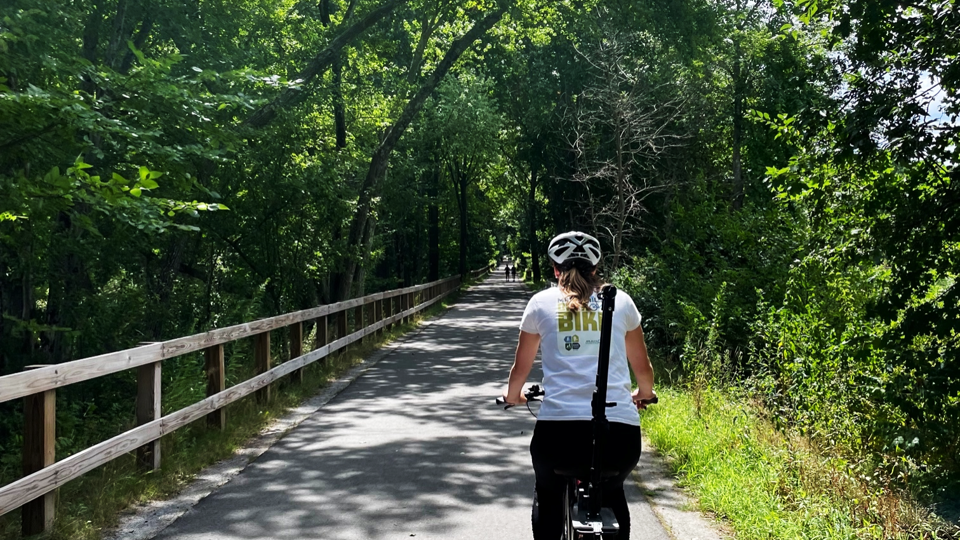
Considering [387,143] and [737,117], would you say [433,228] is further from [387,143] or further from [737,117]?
[387,143]

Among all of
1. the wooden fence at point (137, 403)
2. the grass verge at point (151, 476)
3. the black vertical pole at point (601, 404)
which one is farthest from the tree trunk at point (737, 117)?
the black vertical pole at point (601, 404)

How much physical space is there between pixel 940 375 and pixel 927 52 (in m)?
2.12

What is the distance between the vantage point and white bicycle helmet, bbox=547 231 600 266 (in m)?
3.67

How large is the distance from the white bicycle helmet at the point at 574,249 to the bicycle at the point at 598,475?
0.33 m

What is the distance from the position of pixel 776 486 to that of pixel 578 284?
328 centimetres

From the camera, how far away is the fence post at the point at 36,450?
5.20 m

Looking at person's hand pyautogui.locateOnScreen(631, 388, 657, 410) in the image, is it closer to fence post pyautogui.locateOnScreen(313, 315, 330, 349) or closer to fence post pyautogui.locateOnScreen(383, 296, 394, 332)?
fence post pyautogui.locateOnScreen(313, 315, 330, 349)

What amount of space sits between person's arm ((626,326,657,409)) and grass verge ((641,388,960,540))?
1.90 meters

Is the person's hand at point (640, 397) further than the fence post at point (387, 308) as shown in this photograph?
No

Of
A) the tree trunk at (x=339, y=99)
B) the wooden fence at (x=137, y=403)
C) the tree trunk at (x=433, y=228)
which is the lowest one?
the wooden fence at (x=137, y=403)

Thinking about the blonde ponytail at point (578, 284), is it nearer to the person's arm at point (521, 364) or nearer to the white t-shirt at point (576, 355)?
the white t-shirt at point (576, 355)

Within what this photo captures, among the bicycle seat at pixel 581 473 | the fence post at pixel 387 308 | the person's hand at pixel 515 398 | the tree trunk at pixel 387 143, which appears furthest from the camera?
the tree trunk at pixel 387 143

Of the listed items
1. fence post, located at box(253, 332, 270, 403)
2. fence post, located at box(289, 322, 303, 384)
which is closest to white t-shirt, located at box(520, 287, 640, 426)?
fence post, located at box(253, 332, 270, 403)

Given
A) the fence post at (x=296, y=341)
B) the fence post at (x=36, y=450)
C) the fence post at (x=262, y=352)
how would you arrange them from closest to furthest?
the fence post at (x=36, y=450)
the fence post at (x=262, y=352)
the fence post at (x=296, y=341)
